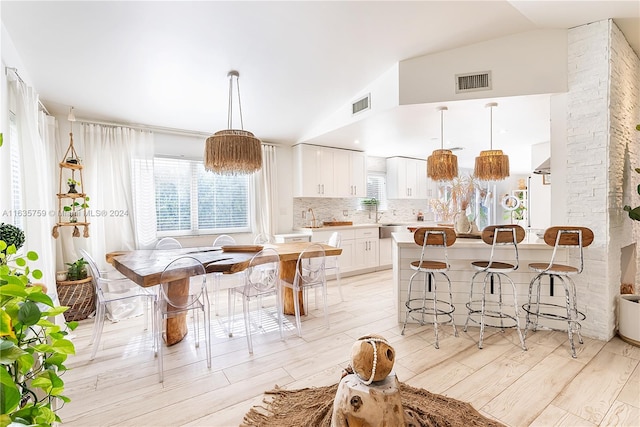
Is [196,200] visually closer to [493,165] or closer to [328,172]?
[328,172]

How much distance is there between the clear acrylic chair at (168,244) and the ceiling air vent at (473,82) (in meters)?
3.78

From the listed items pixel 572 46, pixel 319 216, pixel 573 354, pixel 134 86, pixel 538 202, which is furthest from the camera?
pixel 538 202

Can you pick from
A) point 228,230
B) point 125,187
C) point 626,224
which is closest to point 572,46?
point 626,224

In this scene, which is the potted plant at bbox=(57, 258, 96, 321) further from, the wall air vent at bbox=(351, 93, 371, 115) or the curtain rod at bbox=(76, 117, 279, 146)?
the wall air vent at bbox=(351, 93, 371, 115)

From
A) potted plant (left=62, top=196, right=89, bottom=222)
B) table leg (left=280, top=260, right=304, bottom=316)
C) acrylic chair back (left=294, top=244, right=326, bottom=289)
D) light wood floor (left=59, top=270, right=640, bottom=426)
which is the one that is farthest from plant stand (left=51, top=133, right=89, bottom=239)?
acrylic chair back (left=294, top=244, right=326, bottom=289)

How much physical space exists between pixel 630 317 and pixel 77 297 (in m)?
5.52

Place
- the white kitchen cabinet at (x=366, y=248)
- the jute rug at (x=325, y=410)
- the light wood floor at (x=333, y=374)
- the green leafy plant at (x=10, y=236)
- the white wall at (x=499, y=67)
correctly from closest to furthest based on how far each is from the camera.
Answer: the green leafy plant at (x=10, y=236) → the jute rug at (x=325, y=410) → the light wood floor at (x=333, y=374) → the white wall at (x=499, y=67) → the white kitchen cabinet at (x=366, y=248)

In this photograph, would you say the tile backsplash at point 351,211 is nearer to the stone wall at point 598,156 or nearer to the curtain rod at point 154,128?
the curtain rod at point 154,128

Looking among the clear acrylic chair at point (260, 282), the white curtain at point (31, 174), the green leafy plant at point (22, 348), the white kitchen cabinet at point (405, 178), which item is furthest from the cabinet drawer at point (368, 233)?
the green leafy plant at point (22, 348)

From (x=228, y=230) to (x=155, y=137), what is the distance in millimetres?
1706

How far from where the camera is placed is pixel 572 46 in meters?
2.90

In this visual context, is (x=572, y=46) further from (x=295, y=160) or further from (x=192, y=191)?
(x=192, y=191)

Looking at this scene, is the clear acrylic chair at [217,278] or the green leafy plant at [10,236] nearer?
the green leafy plant at [10,236]

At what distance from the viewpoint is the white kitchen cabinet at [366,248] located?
550 cm
